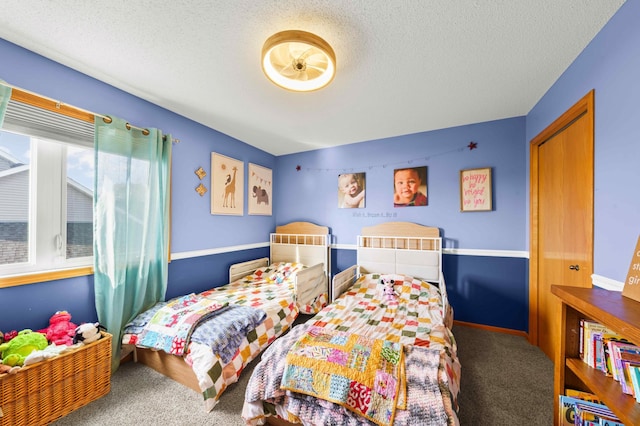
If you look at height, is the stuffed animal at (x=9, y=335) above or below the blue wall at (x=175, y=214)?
below

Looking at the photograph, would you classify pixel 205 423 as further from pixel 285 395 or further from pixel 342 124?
pixel 342 124

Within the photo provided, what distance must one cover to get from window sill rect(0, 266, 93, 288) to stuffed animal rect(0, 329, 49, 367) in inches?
12.9

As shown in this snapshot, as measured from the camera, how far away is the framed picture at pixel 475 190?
279cm

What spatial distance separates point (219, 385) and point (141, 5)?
2437 millimetres

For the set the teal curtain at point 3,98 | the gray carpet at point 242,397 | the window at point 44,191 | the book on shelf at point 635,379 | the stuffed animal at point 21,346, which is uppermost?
the teal curtain at point 3,98

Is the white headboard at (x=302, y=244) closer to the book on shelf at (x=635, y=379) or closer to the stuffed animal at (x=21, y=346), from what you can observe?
the stuffed animal at (x=21, y=346)

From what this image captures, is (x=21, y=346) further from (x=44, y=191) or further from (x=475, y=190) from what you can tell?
(x=475, y=190)

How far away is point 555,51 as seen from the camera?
1.64m

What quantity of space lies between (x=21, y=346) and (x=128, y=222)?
100cm

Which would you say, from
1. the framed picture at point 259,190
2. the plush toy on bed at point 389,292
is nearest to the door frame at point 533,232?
the plush toy on bed at point 389,292

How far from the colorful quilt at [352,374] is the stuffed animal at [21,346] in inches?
63.5

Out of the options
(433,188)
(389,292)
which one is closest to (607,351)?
(389,292)

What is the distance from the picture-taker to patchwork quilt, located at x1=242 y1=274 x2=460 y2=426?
1.16 m

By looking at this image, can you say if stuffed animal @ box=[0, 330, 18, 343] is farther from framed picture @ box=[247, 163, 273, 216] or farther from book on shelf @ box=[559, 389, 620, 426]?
book on shelf @ box=[559, 389, 620, 426]
